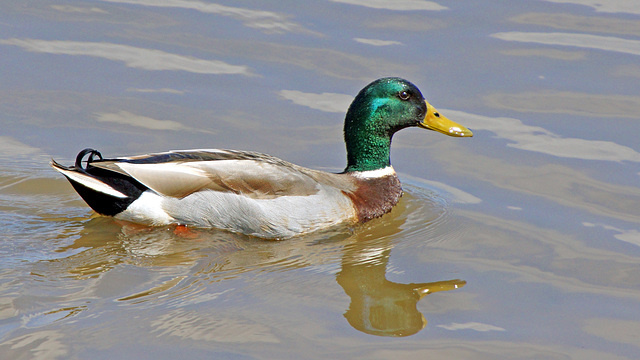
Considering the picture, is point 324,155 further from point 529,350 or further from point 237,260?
point 529,350

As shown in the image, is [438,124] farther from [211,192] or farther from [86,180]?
[86,180]

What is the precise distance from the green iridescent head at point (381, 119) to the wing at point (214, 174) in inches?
35.1

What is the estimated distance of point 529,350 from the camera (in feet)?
17.9

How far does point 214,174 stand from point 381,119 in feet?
5.38

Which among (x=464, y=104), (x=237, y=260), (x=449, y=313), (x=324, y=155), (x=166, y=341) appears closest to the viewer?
(x=166, y=341)

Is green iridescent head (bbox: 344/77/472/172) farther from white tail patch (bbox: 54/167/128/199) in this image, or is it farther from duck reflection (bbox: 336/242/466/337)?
white tail patch (bbox: 54/167/128/199)

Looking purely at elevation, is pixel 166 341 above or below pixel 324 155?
below

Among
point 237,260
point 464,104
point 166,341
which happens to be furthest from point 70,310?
point 464,104

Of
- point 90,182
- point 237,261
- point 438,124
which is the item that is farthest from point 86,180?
point 438,124

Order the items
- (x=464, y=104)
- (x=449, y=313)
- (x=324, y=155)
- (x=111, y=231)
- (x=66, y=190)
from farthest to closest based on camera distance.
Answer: (x=464, y=104) < (x=324, y=155) < (x=66, y=190) < (x=111, y=231) < (x=449, y=313)

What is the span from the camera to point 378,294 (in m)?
6.19

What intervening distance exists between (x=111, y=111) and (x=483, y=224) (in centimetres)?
403

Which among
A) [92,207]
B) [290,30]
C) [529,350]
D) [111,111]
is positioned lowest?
[529,350]

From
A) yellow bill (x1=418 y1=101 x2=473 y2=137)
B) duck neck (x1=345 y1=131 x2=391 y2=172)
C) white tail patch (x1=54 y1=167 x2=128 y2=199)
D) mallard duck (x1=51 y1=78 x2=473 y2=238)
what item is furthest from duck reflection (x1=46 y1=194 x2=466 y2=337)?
yellow bill (x1=418 y1=101 x2=473 y2=137)
